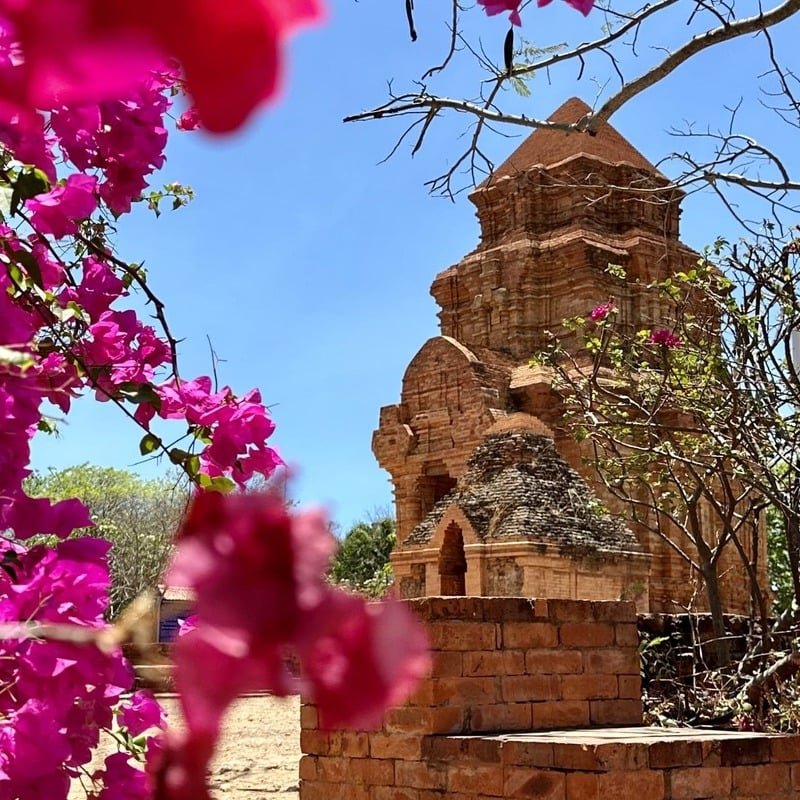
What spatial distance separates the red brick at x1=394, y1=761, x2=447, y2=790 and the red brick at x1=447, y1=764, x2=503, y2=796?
6cm

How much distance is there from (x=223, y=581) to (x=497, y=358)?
896 inches

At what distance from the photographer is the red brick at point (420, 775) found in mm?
5449

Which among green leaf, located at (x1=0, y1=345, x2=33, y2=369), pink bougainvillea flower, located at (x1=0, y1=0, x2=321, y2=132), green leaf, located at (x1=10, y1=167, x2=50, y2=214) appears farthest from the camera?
green leaf, located at (x1=10, y1=167, x2=50, y2=214)

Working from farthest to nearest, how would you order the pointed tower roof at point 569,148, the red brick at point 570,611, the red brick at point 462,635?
the pointed tower roof at point 569,148, the red brick at point 570,611, the red brick at point 462,635

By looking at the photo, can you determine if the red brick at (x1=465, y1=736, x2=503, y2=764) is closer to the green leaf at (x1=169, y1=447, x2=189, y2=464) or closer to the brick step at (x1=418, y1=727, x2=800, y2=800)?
the brick step at (x1=418, y1=727, x2=800, y2=800)

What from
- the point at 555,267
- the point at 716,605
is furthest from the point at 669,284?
the point at 555,267

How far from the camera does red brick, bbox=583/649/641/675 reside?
6.32 m

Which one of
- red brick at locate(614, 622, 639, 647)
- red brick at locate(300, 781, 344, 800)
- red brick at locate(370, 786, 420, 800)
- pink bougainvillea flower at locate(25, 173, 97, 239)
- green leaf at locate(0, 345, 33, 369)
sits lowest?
red brick at locate(300, 781, 344, 800)

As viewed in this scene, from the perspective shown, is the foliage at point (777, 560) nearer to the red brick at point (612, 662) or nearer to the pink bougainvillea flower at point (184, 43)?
the red brick at point (612, 662)

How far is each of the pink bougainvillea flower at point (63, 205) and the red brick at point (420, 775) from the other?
4.02 m

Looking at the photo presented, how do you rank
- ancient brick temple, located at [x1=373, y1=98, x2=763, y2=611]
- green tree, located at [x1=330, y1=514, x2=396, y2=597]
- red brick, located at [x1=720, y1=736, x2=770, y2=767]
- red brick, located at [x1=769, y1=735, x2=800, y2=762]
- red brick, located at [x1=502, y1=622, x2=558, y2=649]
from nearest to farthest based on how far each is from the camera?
red brick, located at [x1=720, y1=736, x2=770, y2=767]
red brick, located at [x1=769, y1=735, x2=800, y2=762]
red brick, located at [x1=502, y1=622, x2=558, y2=649]
ancient brick temple, located at [x1=373, y1=98, x2=763, y2=611]
green tree, located at [x1=330, y1=514, x2=396, y2=597]

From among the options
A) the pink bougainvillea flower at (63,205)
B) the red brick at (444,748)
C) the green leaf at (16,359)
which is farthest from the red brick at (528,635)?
the green leaf at (16,359)

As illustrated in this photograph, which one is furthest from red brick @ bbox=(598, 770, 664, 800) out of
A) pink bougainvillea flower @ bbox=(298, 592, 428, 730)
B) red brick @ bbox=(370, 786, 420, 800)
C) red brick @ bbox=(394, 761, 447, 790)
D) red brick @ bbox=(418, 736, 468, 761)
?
pink bougainvillea flower @ bbox=(298, 592, 428, 730)

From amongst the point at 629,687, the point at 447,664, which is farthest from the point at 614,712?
the point at 447,664
